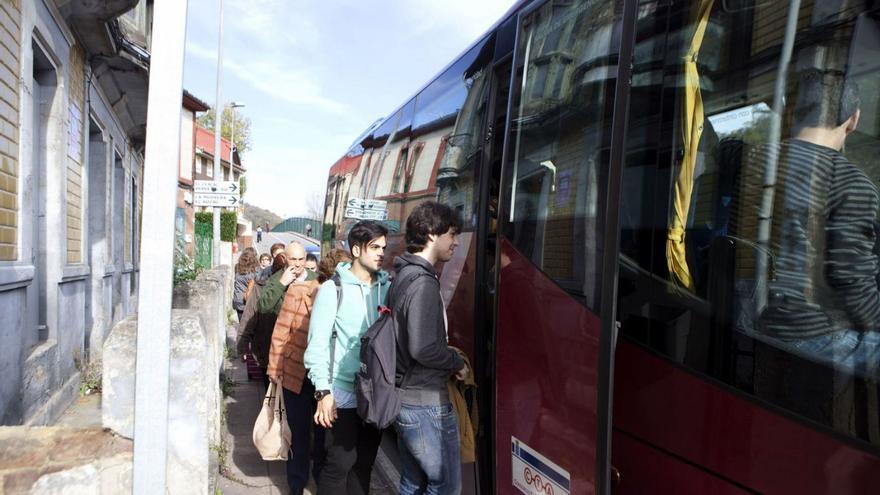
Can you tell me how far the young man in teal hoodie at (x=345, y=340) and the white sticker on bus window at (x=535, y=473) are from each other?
96cm

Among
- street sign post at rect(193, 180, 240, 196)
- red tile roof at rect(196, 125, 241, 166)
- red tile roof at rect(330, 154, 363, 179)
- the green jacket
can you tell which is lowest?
the green jacket

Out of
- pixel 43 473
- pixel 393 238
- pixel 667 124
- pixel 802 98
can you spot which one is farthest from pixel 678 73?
pixel 393 238

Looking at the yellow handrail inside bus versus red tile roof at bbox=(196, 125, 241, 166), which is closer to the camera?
the yellow handrail inside bus

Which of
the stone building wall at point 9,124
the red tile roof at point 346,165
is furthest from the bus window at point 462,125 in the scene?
the red tile roof at point 346,165

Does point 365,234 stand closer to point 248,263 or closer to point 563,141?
point 563,141

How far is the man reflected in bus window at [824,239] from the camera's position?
174cm

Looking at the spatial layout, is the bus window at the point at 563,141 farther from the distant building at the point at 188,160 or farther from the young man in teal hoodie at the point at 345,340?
the distant building at the point at 188,160

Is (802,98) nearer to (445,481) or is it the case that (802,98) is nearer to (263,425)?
(445,481)

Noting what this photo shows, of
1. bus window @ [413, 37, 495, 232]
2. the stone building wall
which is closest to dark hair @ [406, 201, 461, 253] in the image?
bus window @ [413, 37, 495, 232]

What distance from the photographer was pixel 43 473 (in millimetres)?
2371

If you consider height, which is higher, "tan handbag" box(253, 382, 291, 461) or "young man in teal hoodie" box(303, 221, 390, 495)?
"young man in teal hoodie" box(303, 221, 390, 495)

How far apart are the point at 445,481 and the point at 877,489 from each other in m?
1.86

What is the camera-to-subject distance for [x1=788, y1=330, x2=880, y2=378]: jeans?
1.68m

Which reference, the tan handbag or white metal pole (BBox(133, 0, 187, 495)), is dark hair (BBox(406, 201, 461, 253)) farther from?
the tan handbag
